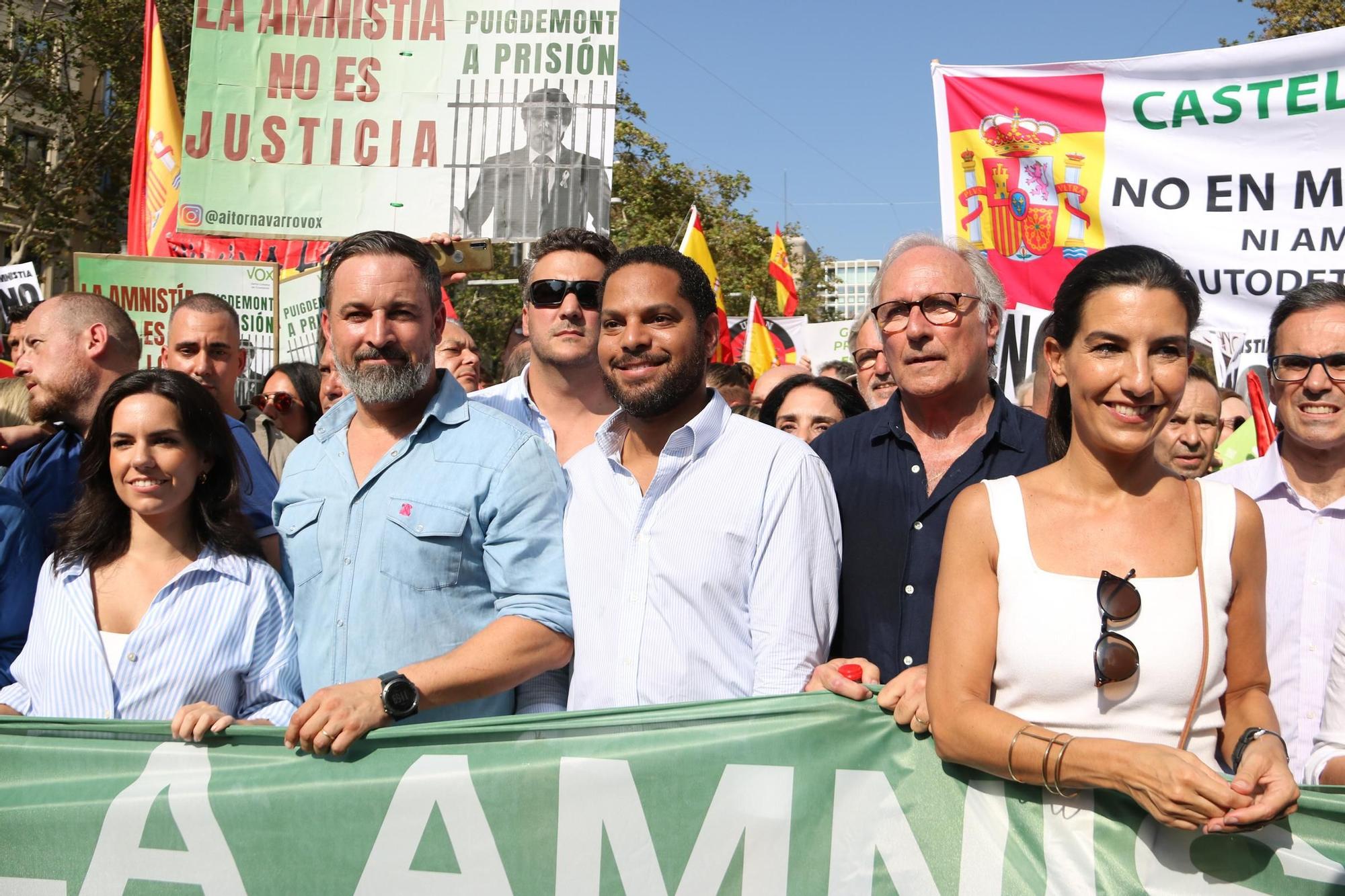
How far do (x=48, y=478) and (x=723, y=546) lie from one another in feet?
7.19

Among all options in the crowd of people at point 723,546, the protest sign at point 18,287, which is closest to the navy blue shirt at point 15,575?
the crowd of people at point 723,546

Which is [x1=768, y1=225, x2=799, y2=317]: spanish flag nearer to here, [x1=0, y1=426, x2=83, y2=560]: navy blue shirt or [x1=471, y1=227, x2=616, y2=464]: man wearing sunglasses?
[x1=471, y1=227, x2=616, y2=464]: man wearing sunglasses

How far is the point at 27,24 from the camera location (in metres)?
25.0

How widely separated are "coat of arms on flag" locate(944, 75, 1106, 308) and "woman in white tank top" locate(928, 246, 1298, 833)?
339 cm

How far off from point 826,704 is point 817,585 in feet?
1.13

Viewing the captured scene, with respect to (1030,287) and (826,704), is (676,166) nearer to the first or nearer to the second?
(1030,287)

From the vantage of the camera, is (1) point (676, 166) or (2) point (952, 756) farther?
(1) point (676, 166)

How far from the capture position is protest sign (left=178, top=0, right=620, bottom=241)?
6.55 metres

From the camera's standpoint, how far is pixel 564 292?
4305 mm

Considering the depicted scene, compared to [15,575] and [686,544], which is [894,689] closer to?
[686,544]

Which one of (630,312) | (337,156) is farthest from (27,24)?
(630,312)

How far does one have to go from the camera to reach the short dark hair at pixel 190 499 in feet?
10.6

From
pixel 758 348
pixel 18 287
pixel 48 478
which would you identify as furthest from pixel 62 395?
pixel 758 348

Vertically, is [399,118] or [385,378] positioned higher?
[399,118]
